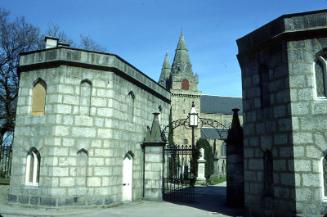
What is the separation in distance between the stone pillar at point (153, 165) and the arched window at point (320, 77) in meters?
7.86

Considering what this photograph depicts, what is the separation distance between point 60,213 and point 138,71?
711 centimetres

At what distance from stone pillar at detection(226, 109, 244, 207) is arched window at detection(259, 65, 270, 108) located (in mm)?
3977

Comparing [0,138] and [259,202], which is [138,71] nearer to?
[259,202]

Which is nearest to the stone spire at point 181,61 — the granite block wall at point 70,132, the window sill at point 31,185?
the granite block wall at point 70,132

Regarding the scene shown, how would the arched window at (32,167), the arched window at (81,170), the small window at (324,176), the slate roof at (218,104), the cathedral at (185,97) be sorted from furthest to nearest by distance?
the slate roof at (218,104) → the cathedral at (185,97) → the arched window at (32,167) → the arched window at (81,170) → the small window at (324,176)

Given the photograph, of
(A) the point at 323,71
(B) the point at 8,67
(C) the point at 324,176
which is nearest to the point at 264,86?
(A) the point at 323,71

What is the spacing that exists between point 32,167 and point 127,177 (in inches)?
153

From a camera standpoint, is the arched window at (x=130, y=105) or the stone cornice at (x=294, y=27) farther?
the arched window at (x=130, y=105)

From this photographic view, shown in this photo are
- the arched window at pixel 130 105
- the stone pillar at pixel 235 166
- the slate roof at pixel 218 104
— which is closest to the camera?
the stone pillar at pixel 235 166

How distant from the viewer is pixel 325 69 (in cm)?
893

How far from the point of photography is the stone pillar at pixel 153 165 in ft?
49.5

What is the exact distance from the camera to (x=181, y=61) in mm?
59812

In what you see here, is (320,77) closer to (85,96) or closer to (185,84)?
(85,96)

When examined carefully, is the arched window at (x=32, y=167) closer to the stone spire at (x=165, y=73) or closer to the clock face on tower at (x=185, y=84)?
the clock face on tower at (x=185, y=84)
